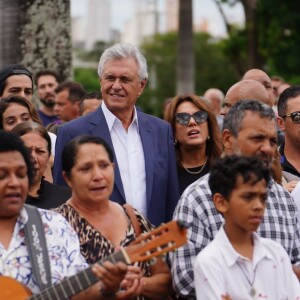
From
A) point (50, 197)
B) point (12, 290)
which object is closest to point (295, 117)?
point (50, 197)

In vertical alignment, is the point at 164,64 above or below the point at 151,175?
below

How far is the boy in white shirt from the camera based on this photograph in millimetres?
6555

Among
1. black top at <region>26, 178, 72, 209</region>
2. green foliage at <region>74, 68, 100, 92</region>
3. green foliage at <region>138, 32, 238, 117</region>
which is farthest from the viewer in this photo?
green foliage at <region>138, 32, 238, 117</region>

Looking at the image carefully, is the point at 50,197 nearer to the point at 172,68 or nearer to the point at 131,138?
the point at 131,138

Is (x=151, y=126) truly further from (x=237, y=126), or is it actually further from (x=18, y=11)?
(x=18, y=11)

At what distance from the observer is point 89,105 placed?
35.9 feet

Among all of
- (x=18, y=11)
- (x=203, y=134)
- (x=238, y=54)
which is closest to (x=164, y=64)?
(x=238, y=54)

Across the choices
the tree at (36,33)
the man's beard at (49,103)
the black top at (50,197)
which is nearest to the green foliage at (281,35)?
the tree at (36,33)

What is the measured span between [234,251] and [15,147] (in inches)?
56.3

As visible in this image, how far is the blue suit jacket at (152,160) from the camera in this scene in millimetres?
8062

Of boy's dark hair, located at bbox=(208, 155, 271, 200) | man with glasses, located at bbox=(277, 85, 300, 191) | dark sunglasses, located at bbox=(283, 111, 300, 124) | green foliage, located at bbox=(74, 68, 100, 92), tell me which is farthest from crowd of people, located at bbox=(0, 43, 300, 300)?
green foliage, located at bbox=(74, 68, 100, 92)

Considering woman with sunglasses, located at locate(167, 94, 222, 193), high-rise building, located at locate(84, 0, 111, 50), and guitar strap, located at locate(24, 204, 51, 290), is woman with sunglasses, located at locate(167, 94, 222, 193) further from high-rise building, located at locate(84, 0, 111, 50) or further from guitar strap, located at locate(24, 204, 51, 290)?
high-rise building, located at locate(84, 0, 111, 50)

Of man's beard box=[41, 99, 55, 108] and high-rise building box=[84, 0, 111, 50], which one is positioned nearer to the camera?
man's beard box=[41, 99, 55, 108]

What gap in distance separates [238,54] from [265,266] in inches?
931
